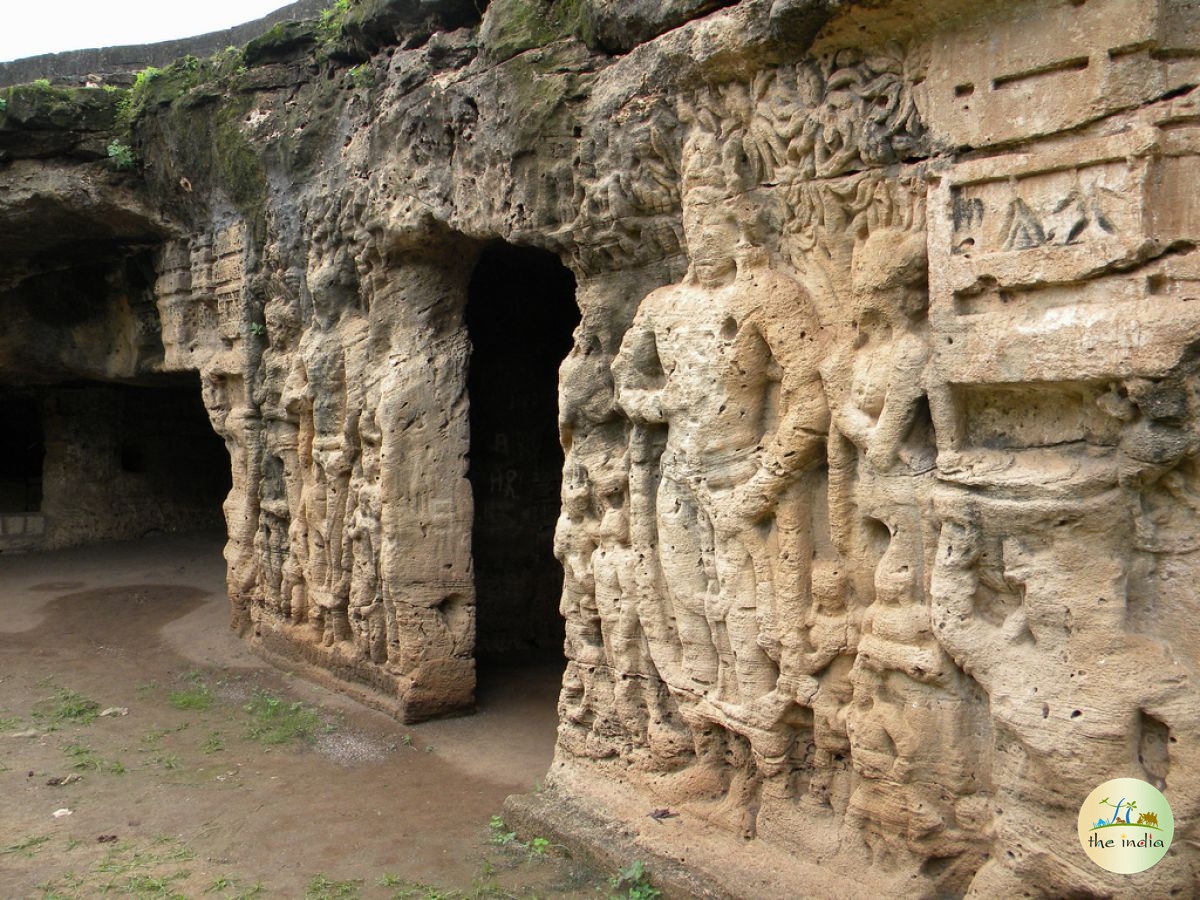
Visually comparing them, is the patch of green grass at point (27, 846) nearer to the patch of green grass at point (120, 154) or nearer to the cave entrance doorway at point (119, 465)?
the patch of green grass at point (120, 154)

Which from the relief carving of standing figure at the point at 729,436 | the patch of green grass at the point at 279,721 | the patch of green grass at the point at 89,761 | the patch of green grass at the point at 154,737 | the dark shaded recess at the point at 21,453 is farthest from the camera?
the dark shaded recess at the point at 21,453

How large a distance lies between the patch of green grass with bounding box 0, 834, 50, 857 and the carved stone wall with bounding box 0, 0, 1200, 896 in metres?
2.16

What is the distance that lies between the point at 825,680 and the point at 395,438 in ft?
11.6

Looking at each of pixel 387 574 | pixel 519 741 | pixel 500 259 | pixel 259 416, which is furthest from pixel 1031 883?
pixel 259 416

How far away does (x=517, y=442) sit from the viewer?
28.0 ft

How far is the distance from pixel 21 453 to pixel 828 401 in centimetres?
1422

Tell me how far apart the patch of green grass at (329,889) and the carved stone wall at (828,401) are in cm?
104

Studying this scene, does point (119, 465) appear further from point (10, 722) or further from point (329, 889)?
point (329, 889)

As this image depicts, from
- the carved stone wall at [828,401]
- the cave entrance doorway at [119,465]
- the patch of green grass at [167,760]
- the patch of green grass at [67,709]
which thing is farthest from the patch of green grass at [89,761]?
the cave entrance doorway at [119,465]

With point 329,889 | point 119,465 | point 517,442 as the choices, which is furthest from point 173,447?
point 329,889

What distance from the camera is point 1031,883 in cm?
361

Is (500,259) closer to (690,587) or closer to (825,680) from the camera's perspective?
(690,587)

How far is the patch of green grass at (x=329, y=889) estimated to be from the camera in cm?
494

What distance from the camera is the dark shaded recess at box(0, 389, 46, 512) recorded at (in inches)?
559
